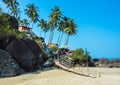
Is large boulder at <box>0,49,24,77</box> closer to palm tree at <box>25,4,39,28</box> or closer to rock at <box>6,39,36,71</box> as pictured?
rock at <box>6,39,36,71</box>

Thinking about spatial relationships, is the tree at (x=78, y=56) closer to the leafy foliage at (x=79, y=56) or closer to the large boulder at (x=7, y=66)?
the leafy foliage at (x=79, y=56)

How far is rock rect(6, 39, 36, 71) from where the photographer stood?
116ft

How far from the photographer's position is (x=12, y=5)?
77812 mm

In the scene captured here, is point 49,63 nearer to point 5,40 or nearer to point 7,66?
point 5,40

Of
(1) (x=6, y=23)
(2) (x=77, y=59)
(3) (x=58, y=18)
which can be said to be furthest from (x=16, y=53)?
(3) (x=58, y=18)

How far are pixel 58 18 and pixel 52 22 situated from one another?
2724mm

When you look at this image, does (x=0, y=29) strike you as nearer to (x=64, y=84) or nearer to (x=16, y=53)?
(x=16, y=53)

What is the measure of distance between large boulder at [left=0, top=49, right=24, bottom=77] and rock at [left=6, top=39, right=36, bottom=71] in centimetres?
193

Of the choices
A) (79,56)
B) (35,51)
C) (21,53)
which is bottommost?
(21,53)

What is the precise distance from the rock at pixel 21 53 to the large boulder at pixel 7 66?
1.93 m

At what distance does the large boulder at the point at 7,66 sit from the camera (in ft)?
99.6

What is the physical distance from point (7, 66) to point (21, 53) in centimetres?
506

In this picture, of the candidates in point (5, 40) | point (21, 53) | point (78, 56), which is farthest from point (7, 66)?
point (78, 56)

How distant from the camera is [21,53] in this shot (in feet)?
118
